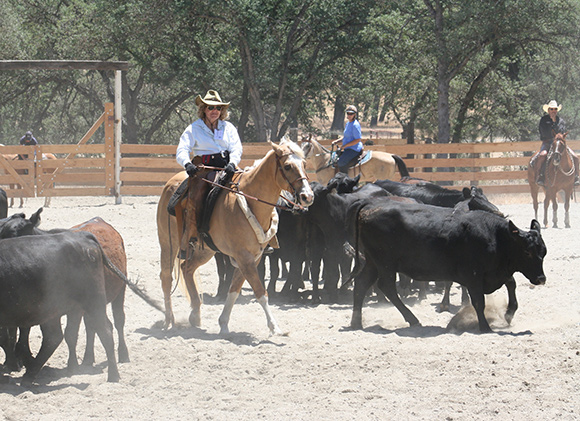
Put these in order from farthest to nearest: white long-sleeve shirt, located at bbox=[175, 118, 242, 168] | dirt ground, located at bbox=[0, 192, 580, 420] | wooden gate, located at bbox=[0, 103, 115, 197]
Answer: wooden gate, located at bbox=[0, 103, 115, 197] < white long-sleeve shirt, located at bbox=[175, 118, 242, 168] < dirt ground, located at bbox=[0, 192, 580, 420]

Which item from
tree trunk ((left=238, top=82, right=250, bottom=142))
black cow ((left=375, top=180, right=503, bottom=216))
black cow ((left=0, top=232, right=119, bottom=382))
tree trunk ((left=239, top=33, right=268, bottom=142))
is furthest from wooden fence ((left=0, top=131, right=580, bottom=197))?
black cow ((left=0, top=232, right=119, bottom=382))

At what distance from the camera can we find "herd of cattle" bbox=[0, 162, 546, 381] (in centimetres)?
612

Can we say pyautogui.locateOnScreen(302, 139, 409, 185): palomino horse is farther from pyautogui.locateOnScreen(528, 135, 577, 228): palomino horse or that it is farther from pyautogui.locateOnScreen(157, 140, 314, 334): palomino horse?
pyautogui.locateOnScreen(157, 140, 314, 334): palomino horse

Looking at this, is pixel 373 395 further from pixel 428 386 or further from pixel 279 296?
pixel 279 296

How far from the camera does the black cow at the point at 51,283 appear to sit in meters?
6.02

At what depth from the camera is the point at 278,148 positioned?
782 cm

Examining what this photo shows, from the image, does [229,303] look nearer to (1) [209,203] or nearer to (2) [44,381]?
(1) [209,203]

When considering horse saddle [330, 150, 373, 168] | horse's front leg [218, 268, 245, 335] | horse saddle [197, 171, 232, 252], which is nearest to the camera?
horse's front leg [218, 268, 245, 335]

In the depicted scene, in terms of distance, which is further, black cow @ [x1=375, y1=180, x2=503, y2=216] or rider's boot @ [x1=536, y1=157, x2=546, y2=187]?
rider's boot @ [x1=536, y1=157, x2=546, y2=187]

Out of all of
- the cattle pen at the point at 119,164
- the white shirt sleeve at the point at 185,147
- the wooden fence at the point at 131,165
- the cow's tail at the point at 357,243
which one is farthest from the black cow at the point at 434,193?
the wooden fence at the point at 131,165

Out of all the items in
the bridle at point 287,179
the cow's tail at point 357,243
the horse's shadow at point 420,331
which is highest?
the bridle at point 287,179

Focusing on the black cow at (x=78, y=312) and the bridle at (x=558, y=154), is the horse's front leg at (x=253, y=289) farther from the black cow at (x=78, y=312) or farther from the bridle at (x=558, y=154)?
the bridle at (x=558, y=154)

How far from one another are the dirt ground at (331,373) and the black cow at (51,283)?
0.52 metres

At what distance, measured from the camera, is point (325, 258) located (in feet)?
33.4
